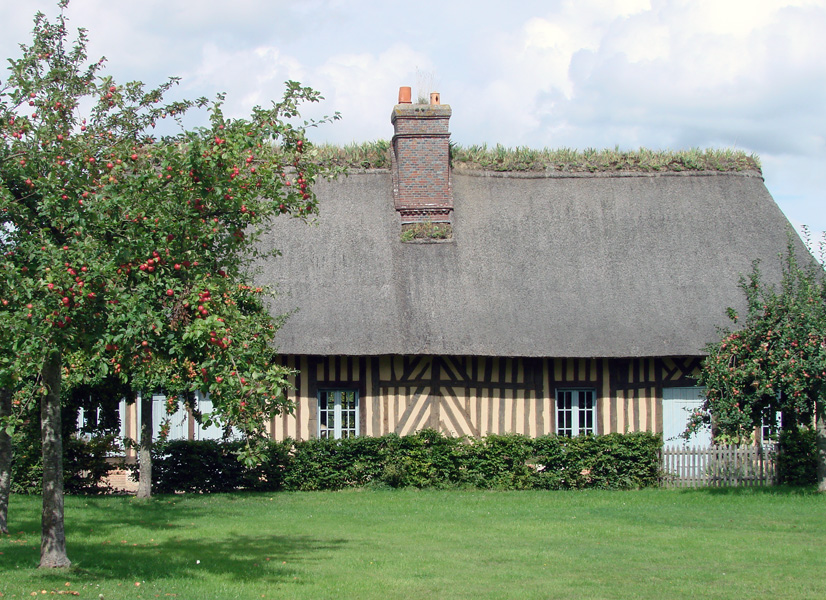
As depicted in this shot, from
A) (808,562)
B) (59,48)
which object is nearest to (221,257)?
(59,48)

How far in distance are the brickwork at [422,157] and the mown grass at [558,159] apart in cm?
76

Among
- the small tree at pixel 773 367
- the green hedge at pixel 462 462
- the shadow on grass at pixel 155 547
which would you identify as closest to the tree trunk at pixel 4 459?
the shadow on grass at pixel 155 547

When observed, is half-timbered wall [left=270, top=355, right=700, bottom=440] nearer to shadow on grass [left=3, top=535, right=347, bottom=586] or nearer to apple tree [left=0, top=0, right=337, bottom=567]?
shadow on grass [left=3, top=535, right=347, bottom=586]

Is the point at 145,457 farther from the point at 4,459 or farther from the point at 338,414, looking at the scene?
the point at 338,414

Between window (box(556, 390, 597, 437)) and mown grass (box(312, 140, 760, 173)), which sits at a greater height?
mown grass (box(312, 140, 760, 173))

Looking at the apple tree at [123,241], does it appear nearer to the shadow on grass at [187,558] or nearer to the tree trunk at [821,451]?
the shadow on grass at [187,558]

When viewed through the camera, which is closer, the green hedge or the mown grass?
the green hedge

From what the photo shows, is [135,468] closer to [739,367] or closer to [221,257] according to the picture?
[221,257]

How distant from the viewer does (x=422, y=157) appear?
19594mm

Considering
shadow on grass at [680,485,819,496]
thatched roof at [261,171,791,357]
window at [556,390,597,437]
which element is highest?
thatched roof at [261,171,791,357]

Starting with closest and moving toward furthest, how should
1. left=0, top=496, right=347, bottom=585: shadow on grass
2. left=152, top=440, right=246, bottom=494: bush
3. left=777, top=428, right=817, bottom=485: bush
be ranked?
left=0, top=496, right=347, bottom=585: shadow on grass, left=152, top=440, right=246, bottom=494: bush, left=777, top=428, right=817, bottom=485: bush

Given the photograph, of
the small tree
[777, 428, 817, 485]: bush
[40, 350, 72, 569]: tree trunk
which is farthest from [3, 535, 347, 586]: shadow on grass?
[777, 428, 817, 485]: bush

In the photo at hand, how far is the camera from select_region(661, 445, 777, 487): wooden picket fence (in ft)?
53.5

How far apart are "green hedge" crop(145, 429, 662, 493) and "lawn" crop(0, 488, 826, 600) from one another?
76cm
